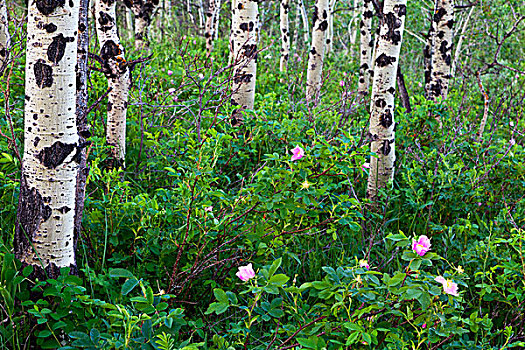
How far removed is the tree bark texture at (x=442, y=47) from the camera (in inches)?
255

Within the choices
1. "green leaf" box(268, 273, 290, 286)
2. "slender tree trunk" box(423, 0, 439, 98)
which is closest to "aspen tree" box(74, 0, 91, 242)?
"green leaf" box(268, 273, 290, 286)

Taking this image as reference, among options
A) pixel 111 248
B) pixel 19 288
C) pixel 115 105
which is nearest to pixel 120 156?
pixel 115 105

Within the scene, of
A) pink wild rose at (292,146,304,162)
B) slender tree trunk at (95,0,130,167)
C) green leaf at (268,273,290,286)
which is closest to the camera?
green leaf at (268,273,290,286)

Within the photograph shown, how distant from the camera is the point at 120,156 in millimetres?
3998

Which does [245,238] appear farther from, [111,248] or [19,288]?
[19,288]

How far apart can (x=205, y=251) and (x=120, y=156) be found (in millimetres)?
1605

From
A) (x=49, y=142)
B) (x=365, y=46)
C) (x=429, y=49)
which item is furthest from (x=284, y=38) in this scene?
(x=49, y=142)

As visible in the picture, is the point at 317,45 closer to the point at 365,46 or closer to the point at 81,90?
the point at 365,46

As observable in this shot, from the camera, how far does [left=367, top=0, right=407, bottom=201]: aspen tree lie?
4.06 meters

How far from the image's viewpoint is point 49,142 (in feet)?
6.75

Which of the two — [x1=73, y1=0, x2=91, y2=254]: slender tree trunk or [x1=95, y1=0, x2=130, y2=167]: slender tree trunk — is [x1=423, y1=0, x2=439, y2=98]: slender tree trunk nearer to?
[x1=95, y1=0, x2=130, y2=167]: slender tree trunk

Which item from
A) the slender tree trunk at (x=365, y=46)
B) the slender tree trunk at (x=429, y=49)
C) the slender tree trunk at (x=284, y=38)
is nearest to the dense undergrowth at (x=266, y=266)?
the slender tree trunk at (x=429, y=49)

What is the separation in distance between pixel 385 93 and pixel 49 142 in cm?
298

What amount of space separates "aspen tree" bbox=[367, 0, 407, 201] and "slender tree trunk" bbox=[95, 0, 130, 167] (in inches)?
86.4
